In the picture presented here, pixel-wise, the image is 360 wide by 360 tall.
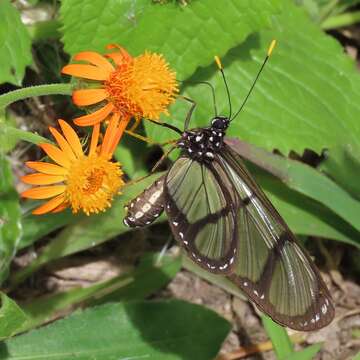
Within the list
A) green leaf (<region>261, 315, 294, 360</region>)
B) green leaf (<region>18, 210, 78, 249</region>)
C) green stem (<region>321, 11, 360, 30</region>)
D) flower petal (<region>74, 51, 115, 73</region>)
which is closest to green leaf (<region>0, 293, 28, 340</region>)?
green leaf (<region>18, 210, 78, 249</region>)

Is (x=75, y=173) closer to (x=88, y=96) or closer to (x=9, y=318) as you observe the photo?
(x=88, y=96)

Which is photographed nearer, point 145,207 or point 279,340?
point 145,207

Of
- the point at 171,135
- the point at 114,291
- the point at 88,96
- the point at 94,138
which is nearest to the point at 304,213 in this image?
A: the point at 171,135

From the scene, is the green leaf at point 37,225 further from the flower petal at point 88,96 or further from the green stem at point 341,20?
the green stem at point 341,20

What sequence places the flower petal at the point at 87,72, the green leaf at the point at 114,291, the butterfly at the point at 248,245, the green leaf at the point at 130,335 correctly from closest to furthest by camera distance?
1. the flower petal at the point at 87,72
2. the butterfly at the point at 248,245
3. the green leaf at the point at 130,335
4. the green leaf at the point at 114,291

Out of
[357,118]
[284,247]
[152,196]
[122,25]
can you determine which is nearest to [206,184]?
[152,196]

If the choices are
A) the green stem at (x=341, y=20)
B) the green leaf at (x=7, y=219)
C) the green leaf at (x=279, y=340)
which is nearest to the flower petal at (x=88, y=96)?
the green leaf at (x=7, y=219)

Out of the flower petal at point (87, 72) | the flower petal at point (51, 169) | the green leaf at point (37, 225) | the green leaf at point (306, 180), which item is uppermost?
the flower petal at point (87, 72)
